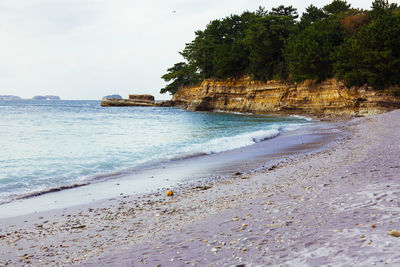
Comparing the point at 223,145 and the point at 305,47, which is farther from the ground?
the point at 305,47

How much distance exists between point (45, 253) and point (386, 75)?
36055 millimetres

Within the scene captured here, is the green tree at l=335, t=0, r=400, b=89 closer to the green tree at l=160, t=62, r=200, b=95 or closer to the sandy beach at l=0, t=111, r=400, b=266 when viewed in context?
the sandy beach at l=0, t=111, r=400, b=266

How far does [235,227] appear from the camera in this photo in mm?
4664

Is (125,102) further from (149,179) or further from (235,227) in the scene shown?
(235,227)

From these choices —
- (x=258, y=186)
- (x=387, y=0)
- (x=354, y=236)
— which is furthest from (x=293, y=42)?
(x=354, y=236)

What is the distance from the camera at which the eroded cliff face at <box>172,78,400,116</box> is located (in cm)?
3459

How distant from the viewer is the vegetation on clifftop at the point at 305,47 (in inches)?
1256

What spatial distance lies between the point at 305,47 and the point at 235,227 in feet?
129

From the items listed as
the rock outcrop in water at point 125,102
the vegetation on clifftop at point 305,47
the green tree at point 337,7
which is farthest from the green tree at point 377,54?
the rock outcrop in water at point 125,102

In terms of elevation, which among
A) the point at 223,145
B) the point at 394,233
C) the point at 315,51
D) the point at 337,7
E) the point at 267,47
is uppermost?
the point at 337,7

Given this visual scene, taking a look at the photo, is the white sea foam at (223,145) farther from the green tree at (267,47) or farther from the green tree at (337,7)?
the green tree at (337,7)

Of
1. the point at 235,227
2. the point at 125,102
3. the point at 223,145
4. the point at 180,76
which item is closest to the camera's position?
the point at 235,227

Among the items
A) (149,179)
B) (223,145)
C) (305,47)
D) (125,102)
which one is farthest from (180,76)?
(149,179)

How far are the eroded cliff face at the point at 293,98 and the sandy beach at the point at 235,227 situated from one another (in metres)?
30.6
